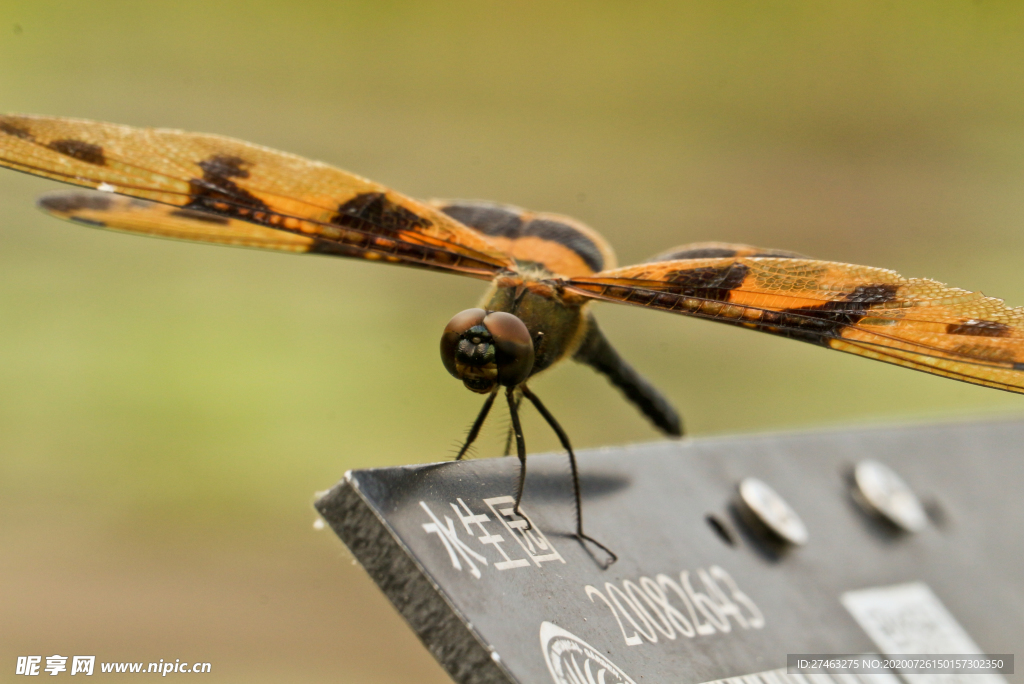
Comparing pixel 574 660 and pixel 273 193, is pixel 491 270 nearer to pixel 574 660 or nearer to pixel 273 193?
pixel 273 193

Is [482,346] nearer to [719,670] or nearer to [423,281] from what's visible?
[719,670]

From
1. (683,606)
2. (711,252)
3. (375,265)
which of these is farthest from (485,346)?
(375,265)

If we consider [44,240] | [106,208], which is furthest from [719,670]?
[44,240]

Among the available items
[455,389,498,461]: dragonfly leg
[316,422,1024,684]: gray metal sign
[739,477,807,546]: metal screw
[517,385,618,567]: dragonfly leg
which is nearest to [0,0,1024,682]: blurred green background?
[455,389,498,461]: dragonfly leg

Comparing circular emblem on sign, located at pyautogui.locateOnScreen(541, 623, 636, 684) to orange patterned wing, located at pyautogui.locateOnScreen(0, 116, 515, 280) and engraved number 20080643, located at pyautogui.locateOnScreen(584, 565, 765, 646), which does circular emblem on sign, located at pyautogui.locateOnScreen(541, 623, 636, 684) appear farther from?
orange patterned wing, located at pyautogui.locateOnScreen(0, 116, 515, 280)

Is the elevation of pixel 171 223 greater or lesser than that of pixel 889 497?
greater
